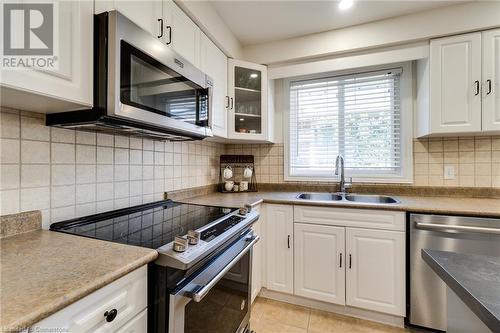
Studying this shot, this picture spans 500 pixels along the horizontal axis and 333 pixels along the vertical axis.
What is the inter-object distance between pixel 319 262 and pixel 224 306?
928mm

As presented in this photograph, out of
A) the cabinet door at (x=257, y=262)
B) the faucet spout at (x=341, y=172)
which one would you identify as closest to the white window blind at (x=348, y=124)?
the faucet spout at (x=341, y=172)

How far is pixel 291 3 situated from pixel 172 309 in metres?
2.06

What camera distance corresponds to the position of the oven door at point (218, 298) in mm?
814

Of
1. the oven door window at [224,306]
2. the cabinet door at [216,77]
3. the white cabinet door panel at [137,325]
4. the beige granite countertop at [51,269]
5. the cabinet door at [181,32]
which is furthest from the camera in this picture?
the cabinet door at [216,77]

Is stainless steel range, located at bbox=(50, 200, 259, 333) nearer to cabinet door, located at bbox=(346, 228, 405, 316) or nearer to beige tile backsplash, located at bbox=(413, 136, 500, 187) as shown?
cabinet door, located at bbox=(346, 228, 405, 316)

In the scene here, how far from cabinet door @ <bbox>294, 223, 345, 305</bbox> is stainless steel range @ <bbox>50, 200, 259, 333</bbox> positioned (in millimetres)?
551

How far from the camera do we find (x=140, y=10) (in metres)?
1.11

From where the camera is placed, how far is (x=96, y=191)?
4.02ft

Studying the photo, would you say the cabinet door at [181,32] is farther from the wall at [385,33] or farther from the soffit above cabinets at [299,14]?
the wall at [385,33]

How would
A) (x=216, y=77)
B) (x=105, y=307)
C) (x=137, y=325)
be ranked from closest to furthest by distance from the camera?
(x=105, y=307)
(x=137, y=325)
(x=216, y=77)

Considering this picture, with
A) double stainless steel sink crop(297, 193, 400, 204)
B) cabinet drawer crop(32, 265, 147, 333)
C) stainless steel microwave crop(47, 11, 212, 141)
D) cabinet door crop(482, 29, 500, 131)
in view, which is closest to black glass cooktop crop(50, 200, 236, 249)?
cabinet drawer crop(32, 265, 147, 333)

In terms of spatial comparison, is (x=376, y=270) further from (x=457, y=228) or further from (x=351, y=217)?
(x=457, y=228)

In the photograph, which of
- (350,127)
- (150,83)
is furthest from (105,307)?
(350,127)

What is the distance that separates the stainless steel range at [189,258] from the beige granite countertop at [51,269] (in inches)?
3.4
